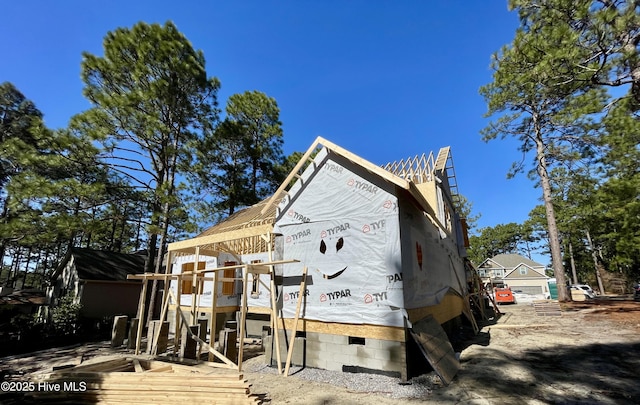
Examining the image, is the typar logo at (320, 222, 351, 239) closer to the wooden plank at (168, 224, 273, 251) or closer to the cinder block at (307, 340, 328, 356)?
the wooden plank at (168, 224, 273, 251)

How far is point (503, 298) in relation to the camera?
27.8 meters

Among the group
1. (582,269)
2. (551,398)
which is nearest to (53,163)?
(551,398)

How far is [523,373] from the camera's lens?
6.71 metres

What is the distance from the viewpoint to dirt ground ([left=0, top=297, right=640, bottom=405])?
5543 millimetres

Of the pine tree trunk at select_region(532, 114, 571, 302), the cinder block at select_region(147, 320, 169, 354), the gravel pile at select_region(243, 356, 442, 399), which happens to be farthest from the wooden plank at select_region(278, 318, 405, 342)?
the pine tree trunk at select_region(532, 114, 571, 302)

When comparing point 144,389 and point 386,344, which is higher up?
point 386,344

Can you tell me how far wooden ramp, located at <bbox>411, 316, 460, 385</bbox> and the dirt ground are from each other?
8.1 inches

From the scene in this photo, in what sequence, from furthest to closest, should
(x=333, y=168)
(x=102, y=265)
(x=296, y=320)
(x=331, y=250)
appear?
(x=102, y=265) → (x=333, y=168) → (x=331, y=250) → (x=296, y=320)

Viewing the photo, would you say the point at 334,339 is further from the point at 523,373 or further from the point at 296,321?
the point at 523,373

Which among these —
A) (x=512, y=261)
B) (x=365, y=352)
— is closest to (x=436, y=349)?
(x=365, y=352)

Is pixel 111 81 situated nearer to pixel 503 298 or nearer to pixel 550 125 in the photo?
pixel 550 125

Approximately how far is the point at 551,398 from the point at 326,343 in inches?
192

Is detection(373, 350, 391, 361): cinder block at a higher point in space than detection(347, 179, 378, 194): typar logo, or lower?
lower

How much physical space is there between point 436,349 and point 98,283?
23.0m
